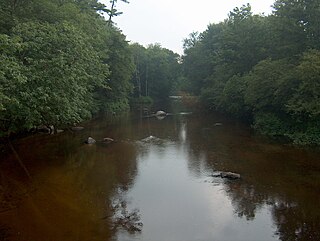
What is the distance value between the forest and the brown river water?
2900 mm

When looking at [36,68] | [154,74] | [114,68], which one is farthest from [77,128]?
[154,74]

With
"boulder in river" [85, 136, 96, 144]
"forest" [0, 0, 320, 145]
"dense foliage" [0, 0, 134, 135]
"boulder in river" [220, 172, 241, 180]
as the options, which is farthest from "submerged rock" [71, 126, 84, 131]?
"boulder in river" [220, 172, 241, 180]

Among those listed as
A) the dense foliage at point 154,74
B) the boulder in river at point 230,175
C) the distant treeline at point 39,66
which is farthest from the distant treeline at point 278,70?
the dense foliage at point 154,74

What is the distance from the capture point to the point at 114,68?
4344 centimetres

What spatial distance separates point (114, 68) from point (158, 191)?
30.4 metres

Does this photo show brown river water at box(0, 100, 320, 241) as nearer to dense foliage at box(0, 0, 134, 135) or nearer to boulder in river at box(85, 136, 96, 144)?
boulder in river at box(85, 136, 96, 144)

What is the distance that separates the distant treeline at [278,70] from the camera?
2441 cm

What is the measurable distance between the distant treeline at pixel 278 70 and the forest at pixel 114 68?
3.0 inches

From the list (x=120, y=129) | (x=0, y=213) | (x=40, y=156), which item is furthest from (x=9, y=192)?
(x=120, y=129)

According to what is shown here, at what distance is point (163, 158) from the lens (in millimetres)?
20656

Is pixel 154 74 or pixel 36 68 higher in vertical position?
pixel 154 74

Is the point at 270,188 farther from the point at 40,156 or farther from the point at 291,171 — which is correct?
the point at 40,156

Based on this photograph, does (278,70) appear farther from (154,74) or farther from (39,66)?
(154,74)

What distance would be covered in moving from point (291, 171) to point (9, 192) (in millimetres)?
12837
